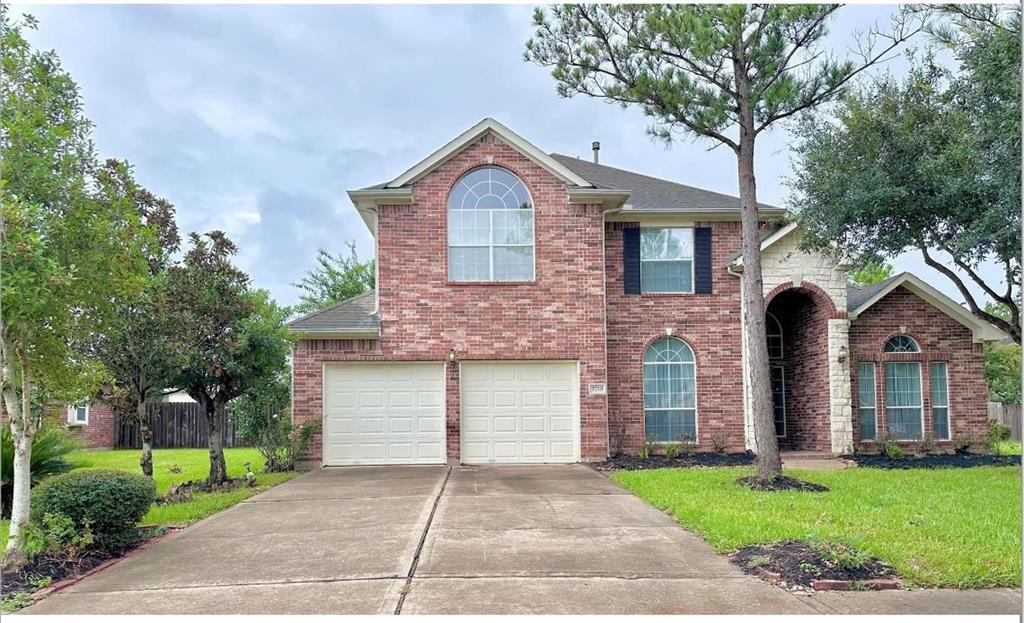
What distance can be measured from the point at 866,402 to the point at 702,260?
4545 millimetres

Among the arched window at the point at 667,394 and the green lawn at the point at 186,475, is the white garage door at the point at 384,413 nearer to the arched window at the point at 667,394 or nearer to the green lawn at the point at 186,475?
the green lawn at the point at 186,475

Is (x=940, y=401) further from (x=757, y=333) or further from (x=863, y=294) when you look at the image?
(x=757, y=333)

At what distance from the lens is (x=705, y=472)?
41.5 feet

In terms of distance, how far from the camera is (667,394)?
15.8 meters

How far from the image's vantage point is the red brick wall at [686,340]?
15656mm

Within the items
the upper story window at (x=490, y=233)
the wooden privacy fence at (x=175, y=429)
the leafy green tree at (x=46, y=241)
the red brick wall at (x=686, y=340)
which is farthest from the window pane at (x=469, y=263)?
the wooden privacy fence at (x=175, y=429)

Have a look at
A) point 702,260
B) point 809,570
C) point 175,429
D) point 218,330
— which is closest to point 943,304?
point 702,260

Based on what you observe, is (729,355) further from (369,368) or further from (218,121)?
(218,121)

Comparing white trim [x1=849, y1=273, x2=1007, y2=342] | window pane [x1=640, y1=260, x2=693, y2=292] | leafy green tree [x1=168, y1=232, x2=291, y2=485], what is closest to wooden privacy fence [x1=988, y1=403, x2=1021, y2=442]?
white trim [x1=849, y1=273, x2=1007, y2=342]

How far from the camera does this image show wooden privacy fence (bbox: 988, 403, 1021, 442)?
23.8m

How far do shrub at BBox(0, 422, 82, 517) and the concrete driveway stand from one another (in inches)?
Result: 110

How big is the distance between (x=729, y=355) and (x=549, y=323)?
3867 millimetres

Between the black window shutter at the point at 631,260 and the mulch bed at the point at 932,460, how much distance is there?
532 centimetres
